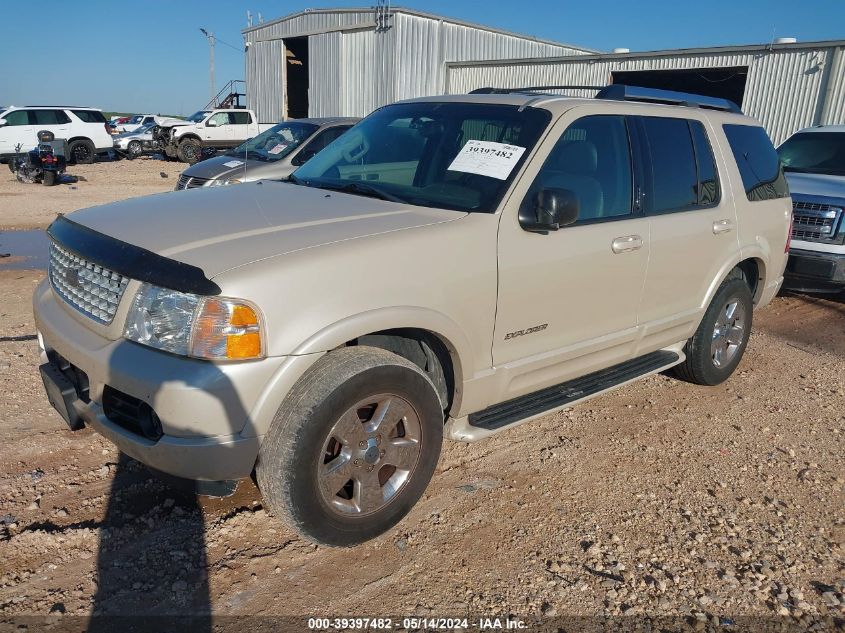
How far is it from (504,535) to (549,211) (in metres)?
1.56

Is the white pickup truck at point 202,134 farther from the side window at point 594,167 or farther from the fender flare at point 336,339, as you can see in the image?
the fender flare at point 336,339

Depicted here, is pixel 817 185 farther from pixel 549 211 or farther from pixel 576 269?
pixel 549 211

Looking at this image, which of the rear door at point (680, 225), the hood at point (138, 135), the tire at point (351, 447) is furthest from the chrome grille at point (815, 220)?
the hood at point (138, 135)

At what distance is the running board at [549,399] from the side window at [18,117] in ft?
77.8

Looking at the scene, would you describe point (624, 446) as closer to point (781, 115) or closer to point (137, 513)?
point (137, 513)

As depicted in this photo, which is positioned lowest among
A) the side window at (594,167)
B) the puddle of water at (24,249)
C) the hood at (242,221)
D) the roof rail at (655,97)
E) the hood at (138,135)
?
the puddle of water at (24,249)

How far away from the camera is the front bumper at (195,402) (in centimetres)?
245

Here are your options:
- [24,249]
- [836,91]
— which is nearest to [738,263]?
[24,249]

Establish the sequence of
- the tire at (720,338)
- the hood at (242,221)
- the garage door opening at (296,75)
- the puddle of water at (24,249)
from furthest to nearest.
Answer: the garage door opening at (296,75), the puddle of water at (24,249), the tire at (720,338), the hood at (242,221)

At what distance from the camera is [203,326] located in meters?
2.48

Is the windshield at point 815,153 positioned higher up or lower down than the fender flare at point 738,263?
higher up

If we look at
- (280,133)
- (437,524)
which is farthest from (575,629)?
(280,133)

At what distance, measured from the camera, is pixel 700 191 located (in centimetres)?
449

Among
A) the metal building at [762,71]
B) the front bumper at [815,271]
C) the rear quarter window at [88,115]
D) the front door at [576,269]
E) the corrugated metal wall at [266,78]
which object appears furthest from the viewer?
the corrugated metal wall at [266,78]
